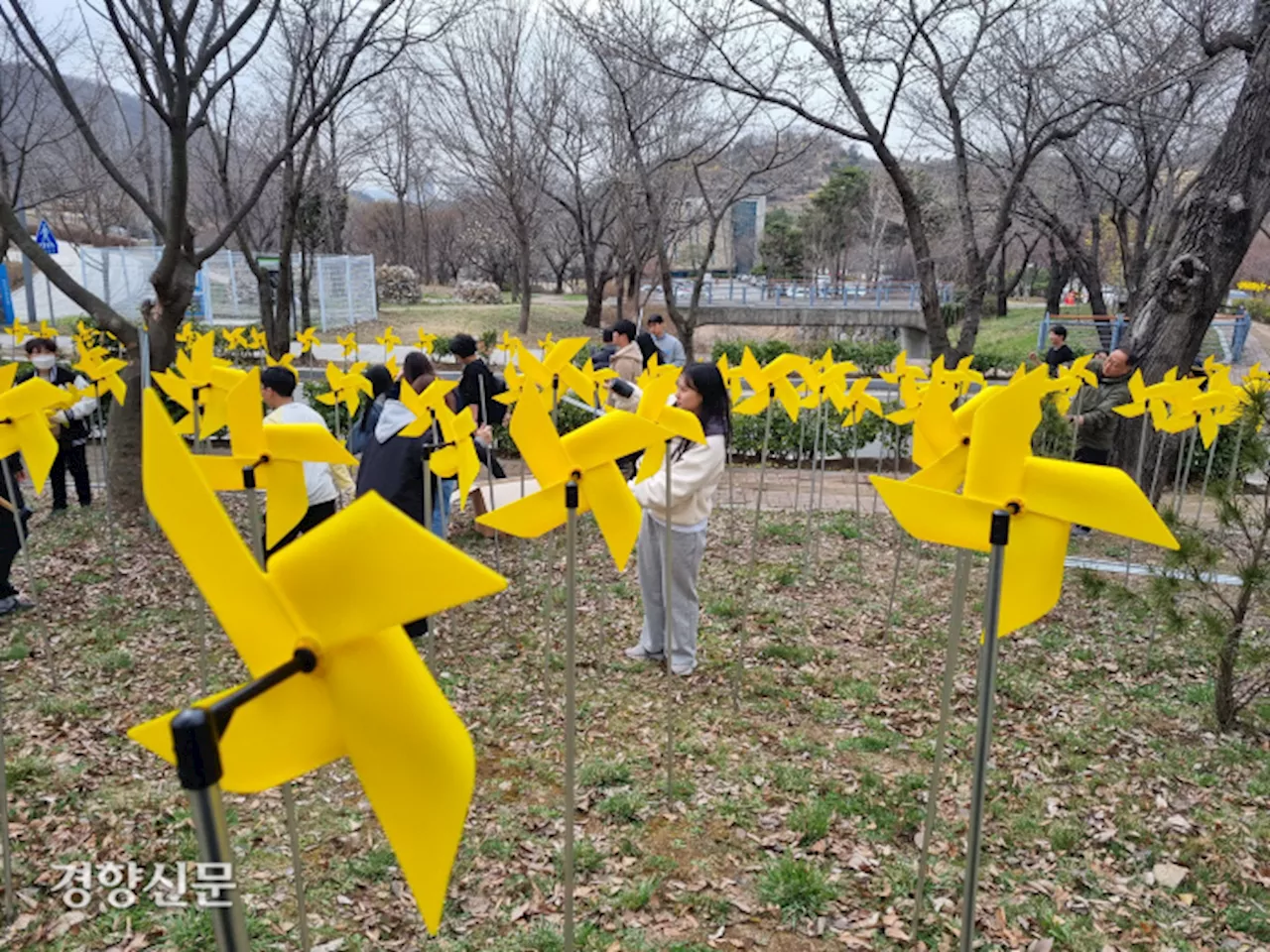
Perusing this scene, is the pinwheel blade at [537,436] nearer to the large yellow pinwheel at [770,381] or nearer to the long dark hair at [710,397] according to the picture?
the long dark hair at [710,397]

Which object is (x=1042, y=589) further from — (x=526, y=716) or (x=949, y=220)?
(x=949, y=220)

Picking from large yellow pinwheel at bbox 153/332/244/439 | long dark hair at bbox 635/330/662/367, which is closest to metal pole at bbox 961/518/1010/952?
large yellow pinwheel at bbox 153/332/244/439

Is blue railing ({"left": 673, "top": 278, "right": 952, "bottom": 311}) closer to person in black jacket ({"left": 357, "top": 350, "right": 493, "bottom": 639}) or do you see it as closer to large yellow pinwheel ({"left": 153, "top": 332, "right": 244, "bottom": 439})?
person in black jacket ({"left": 357, "top": 350, "right": 493, "bottom": 639})

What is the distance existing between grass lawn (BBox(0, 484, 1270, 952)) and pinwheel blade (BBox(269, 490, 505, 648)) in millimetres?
27

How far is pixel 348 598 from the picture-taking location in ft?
3.86

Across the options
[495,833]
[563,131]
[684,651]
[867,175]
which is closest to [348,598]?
[495,833]

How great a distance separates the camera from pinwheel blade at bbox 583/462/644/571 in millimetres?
2686

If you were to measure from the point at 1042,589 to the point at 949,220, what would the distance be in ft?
92.9

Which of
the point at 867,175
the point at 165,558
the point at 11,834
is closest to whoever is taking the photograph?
the point at 11,834

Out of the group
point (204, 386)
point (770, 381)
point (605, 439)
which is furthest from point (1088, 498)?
point (204, 386)

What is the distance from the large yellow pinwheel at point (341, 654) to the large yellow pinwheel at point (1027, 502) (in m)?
1.31

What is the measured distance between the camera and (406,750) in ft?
4.09

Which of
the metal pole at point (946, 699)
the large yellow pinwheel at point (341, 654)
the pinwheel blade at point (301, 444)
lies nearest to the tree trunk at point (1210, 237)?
the metal pole at point (946, 699)

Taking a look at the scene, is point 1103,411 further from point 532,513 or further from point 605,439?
point 532,513
